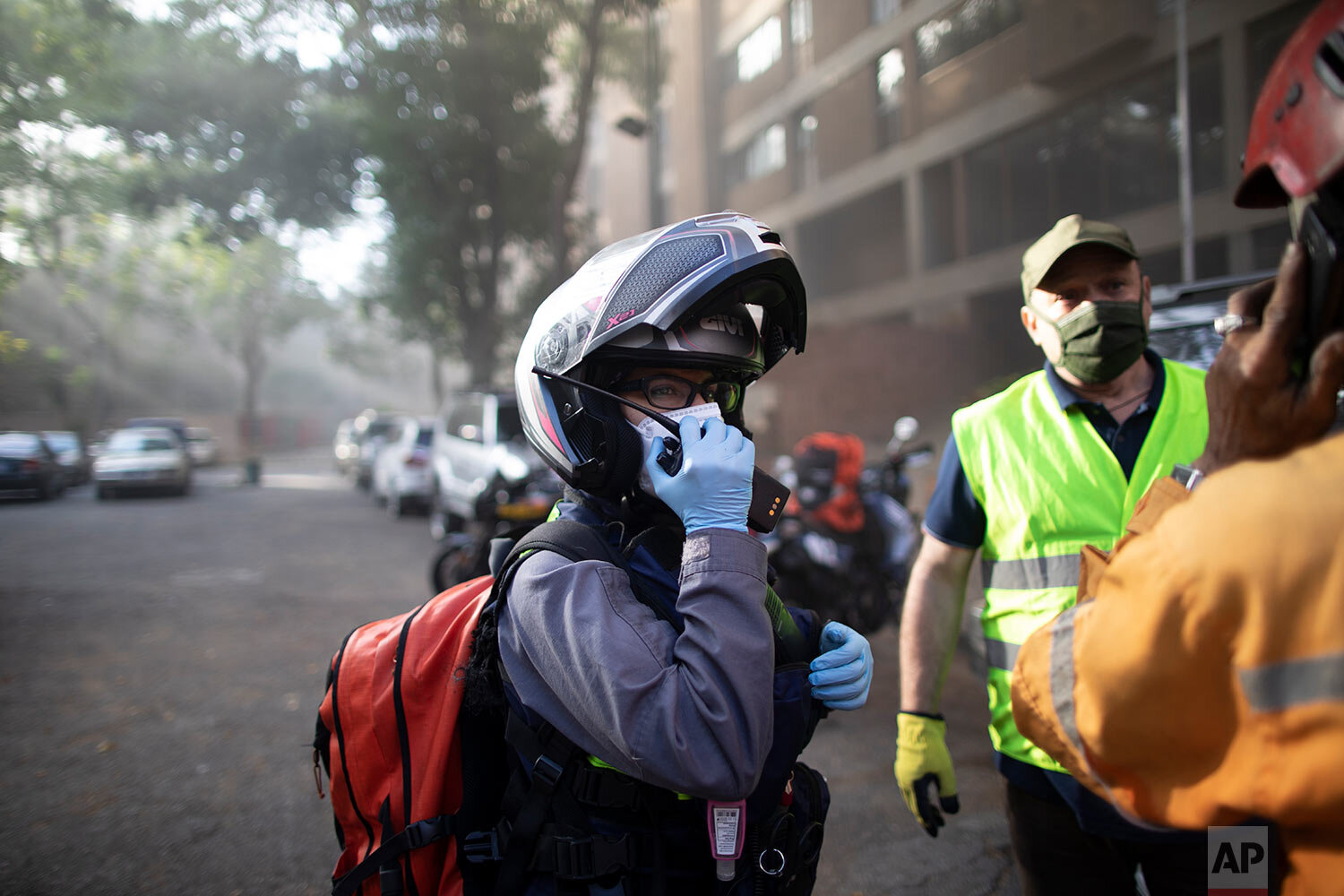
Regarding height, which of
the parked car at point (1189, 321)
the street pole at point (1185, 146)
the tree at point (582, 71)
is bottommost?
the parked car at point (1189, 321)

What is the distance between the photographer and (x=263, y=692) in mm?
5391

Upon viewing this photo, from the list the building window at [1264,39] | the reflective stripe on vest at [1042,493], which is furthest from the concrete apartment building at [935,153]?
the reflective stripe on vest at [1042,493]

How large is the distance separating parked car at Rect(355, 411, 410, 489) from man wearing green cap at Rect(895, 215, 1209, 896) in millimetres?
19329

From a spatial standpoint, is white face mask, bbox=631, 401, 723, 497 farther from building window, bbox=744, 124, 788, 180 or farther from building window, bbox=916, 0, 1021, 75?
building window, bbox=744, 124, 788, 180

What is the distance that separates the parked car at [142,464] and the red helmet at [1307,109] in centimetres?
1820

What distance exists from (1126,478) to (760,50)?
884 inches

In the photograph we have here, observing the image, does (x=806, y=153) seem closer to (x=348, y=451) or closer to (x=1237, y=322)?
(x=348, y=451)

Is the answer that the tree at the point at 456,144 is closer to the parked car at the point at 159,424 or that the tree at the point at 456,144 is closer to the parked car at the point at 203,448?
the parked car at the point at 159,424

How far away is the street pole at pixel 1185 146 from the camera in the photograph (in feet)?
27.7

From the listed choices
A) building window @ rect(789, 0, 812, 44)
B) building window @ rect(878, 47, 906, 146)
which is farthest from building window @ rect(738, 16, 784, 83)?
building window @ rect(878, 47, 906, 146)

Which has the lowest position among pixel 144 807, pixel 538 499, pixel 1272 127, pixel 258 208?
pixel 144 807

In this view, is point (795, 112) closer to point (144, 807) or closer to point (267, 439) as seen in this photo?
point (144, 807)

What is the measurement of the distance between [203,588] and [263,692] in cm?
395

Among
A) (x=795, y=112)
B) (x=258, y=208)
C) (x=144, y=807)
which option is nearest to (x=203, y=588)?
(x=144, y=807)
